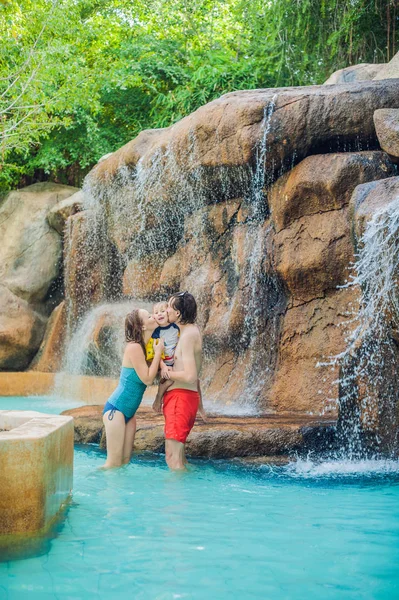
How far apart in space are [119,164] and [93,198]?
1.19 m

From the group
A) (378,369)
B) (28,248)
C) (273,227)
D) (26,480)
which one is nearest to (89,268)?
(28,248)

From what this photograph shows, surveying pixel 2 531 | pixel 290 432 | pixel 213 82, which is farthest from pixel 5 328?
pixel 2 531

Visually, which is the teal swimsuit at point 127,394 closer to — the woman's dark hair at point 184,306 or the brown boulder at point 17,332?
the woman's dark hair at point 184,306

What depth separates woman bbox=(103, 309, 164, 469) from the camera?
598 centimetres

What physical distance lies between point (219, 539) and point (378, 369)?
2946mm

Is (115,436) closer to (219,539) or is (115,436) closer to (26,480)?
(219,539)

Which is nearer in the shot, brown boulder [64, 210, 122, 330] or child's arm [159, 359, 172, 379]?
child's arm [159, 359, 172, 379]

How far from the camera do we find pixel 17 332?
47.8 ft

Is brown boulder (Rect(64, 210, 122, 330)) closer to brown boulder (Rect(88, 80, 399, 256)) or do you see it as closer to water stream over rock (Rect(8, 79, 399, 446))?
brown boulder (Rect(88, 80, 399, 256))

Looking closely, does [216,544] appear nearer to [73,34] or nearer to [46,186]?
[46,186]

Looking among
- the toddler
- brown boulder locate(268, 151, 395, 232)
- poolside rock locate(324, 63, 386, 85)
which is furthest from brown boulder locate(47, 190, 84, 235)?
the toddler

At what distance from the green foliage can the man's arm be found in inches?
349

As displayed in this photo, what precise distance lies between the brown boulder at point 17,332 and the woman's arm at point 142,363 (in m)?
9.01

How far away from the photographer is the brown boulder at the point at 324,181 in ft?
28.1
